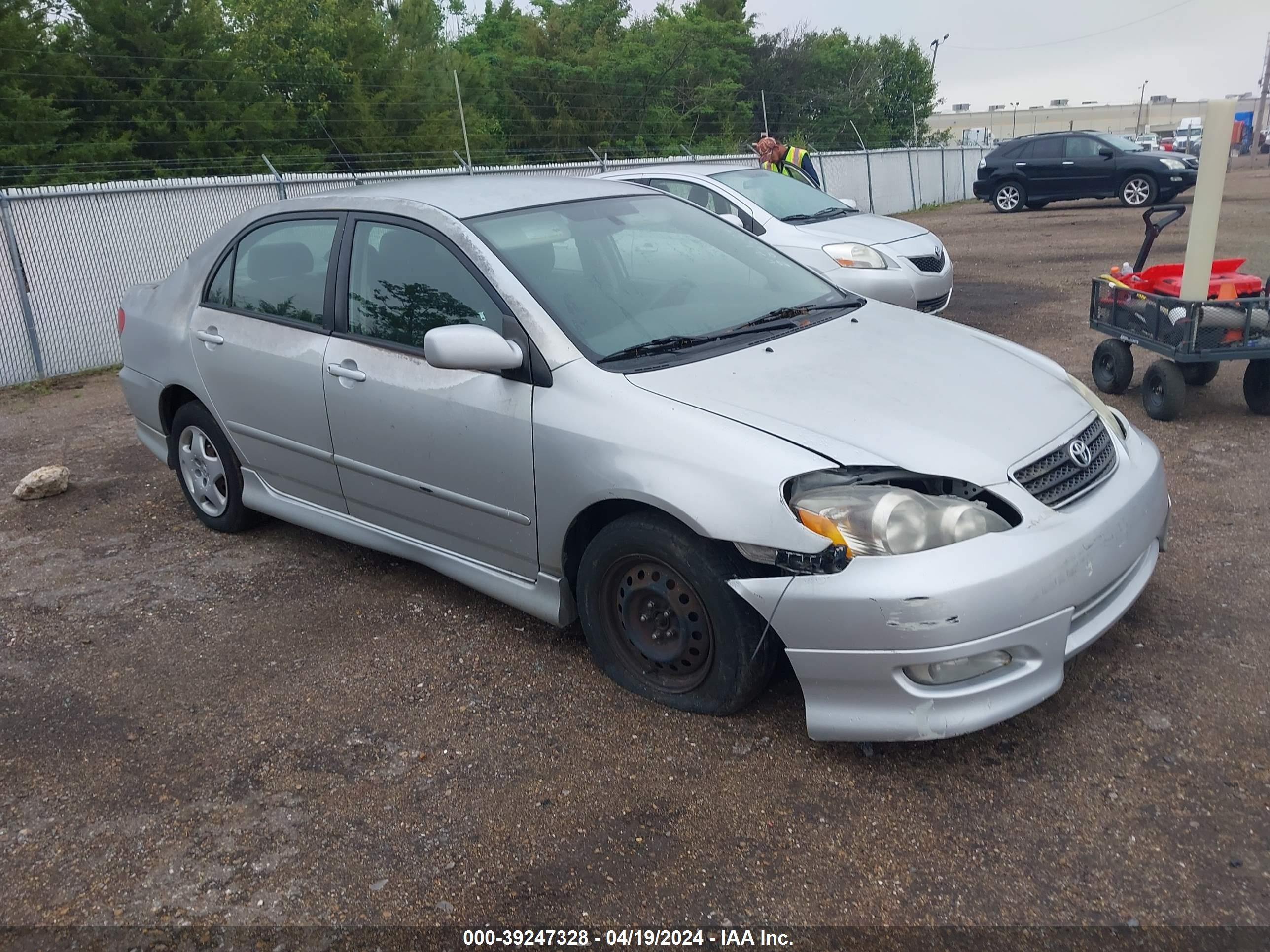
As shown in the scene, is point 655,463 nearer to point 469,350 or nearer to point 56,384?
point 469,350

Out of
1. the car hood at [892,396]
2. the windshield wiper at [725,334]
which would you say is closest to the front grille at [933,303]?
the windshield wiper at [725,334]

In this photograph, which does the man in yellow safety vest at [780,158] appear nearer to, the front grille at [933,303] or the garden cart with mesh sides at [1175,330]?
the front grille at [933,303]

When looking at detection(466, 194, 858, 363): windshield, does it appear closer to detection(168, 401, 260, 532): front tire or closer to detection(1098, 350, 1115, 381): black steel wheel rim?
detection(168, 401, 260, 532): front tire

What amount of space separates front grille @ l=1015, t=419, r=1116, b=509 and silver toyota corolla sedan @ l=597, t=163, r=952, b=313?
5219mm

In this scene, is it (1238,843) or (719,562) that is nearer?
(1238,843)

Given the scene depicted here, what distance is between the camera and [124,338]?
218 inches

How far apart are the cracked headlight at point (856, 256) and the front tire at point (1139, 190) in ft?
48.2

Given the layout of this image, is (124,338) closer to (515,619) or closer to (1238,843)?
(515,619)

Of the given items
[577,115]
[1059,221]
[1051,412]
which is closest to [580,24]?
[577,115]

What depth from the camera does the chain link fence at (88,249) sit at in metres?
9.21

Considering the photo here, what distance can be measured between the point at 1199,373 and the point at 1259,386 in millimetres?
547

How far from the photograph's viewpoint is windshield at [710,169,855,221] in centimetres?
987

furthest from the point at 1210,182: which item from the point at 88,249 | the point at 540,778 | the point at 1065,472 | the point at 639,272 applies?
the point at 88,249

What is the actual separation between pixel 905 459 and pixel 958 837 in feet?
3.38
